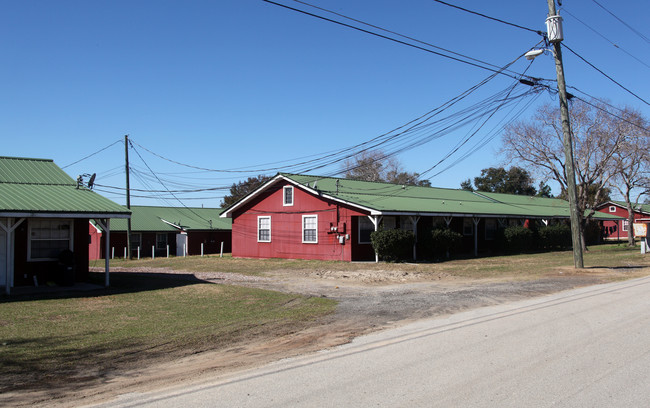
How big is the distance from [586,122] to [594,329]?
1180 inches

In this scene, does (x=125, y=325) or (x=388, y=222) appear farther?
(x=388, y=222)

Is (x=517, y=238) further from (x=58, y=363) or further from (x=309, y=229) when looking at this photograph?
(x=58, y=363)

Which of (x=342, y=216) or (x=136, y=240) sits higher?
(x=342, y=216)

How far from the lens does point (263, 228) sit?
33781mm

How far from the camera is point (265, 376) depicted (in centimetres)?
664

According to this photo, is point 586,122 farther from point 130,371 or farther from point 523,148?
point 130,371

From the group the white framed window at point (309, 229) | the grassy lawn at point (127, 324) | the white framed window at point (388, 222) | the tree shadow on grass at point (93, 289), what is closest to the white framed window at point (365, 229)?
the white framed window at point (388, 222)

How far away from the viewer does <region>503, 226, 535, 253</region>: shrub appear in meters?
35.0

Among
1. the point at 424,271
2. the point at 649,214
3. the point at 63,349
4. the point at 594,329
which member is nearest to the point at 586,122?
the point at 424,271

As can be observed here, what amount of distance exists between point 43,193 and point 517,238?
28.5 m

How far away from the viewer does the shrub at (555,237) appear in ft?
123

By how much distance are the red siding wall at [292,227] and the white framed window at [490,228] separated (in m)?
12.8

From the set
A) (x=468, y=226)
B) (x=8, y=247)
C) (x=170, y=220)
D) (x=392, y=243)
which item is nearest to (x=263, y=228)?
(x=392, y=243)

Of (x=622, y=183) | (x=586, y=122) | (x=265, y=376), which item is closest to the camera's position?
(x=265, y=376)
